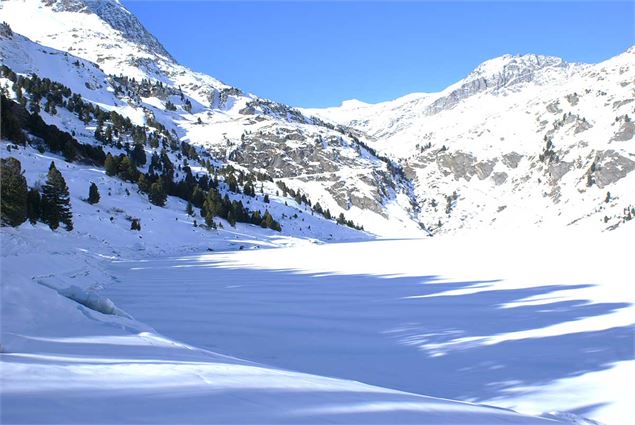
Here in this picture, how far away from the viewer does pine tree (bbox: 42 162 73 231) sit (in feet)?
99.0

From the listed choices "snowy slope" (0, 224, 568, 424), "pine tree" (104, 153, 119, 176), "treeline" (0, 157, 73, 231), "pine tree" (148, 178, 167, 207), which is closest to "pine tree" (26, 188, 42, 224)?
"treeline" (0, 157, 73, 231)

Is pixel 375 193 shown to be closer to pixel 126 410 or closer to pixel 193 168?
pixel 193 168

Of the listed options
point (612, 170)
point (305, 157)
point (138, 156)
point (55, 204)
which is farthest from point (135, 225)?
point (612, 170)

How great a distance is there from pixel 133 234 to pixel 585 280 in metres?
37.8

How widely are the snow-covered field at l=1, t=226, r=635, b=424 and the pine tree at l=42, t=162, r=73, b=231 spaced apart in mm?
18918

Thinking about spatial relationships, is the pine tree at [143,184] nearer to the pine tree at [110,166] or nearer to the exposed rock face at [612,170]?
the pine tree at [110,166]

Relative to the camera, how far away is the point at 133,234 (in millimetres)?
39594

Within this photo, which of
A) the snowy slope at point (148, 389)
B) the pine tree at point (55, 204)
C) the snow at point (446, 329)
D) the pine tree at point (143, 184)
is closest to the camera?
the snowy slope at point (148, 389)

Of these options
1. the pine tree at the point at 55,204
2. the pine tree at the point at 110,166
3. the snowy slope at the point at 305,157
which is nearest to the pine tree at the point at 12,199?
the pine tree at the point at 55,204

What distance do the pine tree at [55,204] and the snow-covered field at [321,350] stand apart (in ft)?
62.1

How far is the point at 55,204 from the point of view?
3073 centimetres

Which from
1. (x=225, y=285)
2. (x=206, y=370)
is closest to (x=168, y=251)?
(x=225, y=285)

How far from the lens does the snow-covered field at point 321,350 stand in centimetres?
314

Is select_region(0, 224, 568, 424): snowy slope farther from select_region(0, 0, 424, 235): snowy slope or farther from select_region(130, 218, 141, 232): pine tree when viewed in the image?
select_region(0, 0, 424, 235): snowy slope
